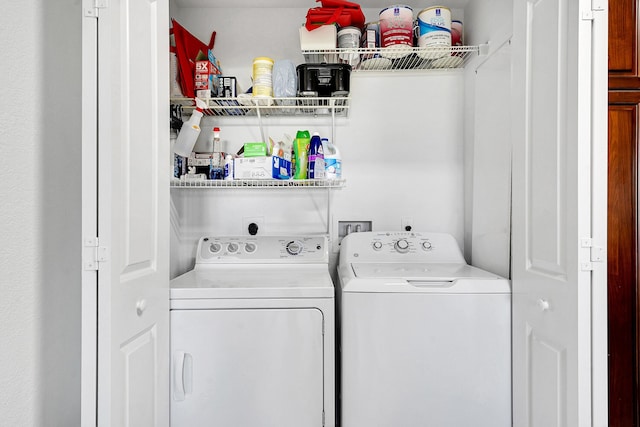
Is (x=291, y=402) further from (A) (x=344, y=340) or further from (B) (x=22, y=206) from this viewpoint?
(B) (x=22, y=206)

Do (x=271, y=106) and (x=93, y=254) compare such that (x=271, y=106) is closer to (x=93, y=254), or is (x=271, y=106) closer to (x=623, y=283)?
(x=93, y=254)

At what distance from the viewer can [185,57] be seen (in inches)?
78.2

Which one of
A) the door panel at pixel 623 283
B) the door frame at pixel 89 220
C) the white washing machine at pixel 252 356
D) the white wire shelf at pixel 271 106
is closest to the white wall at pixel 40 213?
the door frame at pixel 89 220

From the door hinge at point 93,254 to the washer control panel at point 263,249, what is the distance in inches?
41.1

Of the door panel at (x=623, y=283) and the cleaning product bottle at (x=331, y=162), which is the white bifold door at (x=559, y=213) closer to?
the door panel at (x=623, y=283)

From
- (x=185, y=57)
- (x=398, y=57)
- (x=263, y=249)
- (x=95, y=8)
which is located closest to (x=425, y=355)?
(x=263, y=249)

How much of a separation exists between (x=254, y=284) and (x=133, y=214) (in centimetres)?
59

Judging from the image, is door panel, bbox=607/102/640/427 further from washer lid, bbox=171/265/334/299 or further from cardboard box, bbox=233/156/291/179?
cardboard box, bbox=233/156/291/179

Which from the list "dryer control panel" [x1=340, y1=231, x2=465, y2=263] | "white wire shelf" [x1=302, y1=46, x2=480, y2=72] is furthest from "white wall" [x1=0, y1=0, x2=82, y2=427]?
"dryer control panel" [x1=340, y1=231, x2=465, y2=263]

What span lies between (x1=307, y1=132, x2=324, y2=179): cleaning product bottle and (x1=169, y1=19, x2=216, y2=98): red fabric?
0.68 meters

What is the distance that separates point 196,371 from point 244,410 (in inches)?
9.8

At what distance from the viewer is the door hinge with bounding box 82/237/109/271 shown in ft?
3.44

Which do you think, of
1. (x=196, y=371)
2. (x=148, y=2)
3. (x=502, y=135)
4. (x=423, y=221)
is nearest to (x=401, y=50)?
(x=502, y=135)

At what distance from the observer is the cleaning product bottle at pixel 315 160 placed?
203 cm
